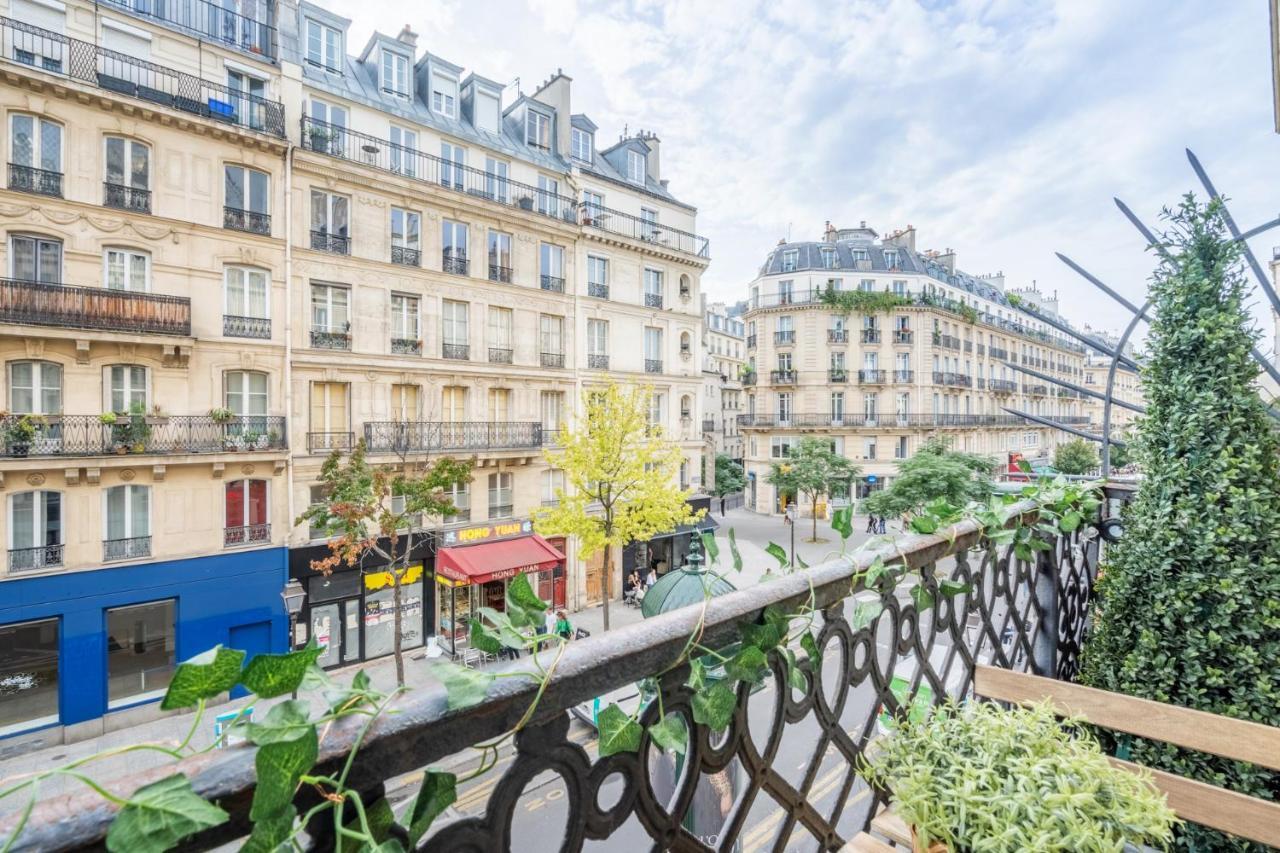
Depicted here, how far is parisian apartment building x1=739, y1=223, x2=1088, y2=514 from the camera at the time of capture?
A: 3662 centimetres

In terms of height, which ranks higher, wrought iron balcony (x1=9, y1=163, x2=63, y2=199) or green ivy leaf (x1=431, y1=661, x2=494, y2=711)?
wrought iron balcony (x1=9, y1=163, x2=63, y2=199)

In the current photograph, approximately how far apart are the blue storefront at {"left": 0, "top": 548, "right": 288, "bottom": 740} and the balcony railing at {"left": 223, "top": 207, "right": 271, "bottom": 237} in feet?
24.1

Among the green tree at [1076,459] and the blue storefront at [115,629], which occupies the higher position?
the green tree at [1076,459]

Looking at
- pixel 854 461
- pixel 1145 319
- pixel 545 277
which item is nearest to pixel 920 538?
pixel 1145 319

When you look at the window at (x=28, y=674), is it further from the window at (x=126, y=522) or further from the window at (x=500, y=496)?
the window at (x=500, y=496)

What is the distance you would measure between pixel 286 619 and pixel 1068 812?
54.2 feet

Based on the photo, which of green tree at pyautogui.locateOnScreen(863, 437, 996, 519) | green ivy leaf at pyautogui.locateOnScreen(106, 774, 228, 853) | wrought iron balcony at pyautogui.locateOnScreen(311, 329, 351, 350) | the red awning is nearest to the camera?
green ivy leaf at pyautogui.locateOnScreen(106, 774, 228, 853)

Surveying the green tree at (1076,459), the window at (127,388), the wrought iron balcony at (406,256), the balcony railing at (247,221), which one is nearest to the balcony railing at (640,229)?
the wrought iron balcony at (406,256)

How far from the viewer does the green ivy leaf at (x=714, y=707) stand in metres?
1.36

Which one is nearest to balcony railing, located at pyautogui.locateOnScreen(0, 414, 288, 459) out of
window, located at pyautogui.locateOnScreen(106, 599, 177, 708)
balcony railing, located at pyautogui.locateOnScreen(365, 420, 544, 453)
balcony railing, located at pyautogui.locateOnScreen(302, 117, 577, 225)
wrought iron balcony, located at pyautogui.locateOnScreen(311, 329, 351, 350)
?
wrought iron balcony, located at pyautogui.locateOnScreen(311, 329, 351, 350)


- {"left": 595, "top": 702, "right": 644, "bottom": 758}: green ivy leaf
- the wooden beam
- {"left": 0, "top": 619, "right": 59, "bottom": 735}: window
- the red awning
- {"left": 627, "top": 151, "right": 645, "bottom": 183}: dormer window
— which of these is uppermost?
{"left": 627, "top": 151, "right": 645, "bottom": 183}: dormer window

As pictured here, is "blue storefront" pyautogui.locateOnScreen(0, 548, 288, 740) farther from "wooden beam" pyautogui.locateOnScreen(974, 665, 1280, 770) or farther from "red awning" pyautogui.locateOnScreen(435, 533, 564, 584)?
"wooden beam" pyautogui.locateOnScreen(974, 665, 1280, 770)

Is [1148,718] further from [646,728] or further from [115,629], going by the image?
[115,629]

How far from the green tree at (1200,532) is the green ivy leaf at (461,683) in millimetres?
3346
